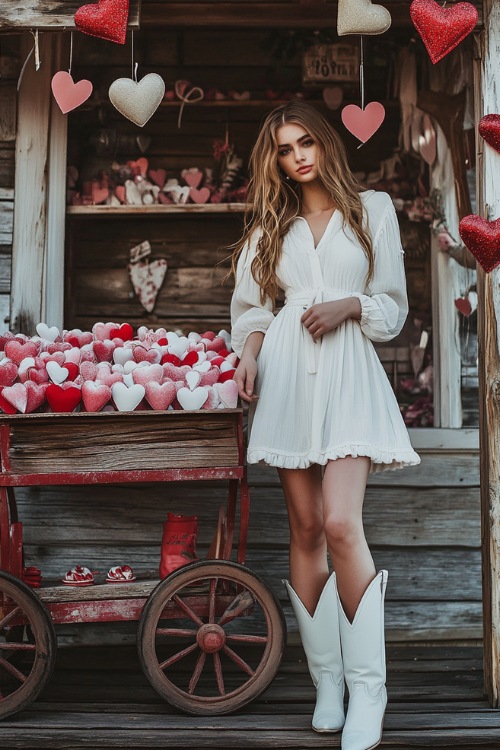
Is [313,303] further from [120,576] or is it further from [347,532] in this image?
[120,576]

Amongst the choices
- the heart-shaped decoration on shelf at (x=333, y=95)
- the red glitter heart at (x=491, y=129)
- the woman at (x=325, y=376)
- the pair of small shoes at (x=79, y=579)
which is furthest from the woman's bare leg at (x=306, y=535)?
the heart-shaped decoration on shelf at (x=333, y=95)

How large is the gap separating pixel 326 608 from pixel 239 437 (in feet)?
1.83

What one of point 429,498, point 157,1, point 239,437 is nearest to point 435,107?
point 157,1

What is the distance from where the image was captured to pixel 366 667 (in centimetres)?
247

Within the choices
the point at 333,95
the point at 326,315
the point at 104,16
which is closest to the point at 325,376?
the point at 326,315

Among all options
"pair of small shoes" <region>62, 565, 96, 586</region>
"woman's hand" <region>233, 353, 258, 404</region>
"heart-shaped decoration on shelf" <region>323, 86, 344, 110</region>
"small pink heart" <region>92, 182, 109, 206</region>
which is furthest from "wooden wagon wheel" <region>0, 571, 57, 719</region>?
"heart-shaped decoration on shelf" <region>323, 86, 344, 110</region>

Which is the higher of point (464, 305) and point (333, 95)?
point (333, 95)

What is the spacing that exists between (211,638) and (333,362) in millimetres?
870

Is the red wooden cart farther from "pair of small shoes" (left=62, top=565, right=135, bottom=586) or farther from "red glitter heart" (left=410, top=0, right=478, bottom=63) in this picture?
"red glitter heart" (left=410, top=0, right=478, bottom=63)

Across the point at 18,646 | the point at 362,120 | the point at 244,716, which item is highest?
the point at 362,120

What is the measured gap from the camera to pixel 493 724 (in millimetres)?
2615

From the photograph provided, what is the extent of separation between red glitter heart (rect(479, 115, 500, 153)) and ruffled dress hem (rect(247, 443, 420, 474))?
39.5 inches

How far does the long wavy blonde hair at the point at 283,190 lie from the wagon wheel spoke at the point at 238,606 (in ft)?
2.93

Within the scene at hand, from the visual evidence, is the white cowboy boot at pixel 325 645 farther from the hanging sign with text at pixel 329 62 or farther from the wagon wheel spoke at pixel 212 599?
the hanging sign with text at pixel 329 62
